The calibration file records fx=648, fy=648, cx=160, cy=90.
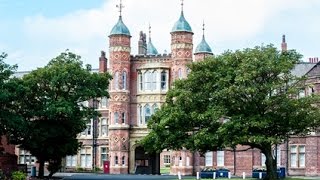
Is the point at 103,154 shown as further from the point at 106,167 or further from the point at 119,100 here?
the point at 119,100

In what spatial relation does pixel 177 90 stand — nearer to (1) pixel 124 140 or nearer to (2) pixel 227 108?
(2) pixel 227 108

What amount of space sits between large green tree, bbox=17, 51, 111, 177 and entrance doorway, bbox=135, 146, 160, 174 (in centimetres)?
1826

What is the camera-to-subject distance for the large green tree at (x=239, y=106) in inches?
1585

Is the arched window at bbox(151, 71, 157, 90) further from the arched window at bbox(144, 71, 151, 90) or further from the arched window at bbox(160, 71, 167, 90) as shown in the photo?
the arched window at bbox(160, 71, 167, 90)

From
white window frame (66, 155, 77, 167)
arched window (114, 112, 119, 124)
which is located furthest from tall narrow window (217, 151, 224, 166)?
white window frame (66, 155, 77, 167)

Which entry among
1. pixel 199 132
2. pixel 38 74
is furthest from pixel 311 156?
pixel 38 74

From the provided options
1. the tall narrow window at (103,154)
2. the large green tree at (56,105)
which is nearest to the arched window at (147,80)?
the tall narrow window at (103,154)

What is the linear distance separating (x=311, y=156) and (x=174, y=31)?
17.4 metres

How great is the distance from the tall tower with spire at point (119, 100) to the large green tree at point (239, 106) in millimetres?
20168

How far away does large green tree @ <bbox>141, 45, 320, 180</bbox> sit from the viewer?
40250mm

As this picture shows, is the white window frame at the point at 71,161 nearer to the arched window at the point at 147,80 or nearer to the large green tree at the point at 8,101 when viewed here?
the arched window at the point at 147,80

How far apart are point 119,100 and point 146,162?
23.4 feet

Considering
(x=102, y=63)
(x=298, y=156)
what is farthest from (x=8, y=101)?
(x=102, y=63)

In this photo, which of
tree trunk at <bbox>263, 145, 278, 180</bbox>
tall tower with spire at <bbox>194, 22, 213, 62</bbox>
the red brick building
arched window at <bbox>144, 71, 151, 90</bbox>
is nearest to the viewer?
tree trunk at <bbox>263, 145, 278, 180</bbox>
